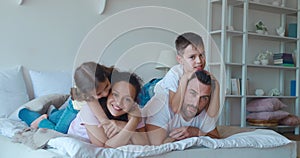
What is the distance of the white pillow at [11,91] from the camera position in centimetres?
264

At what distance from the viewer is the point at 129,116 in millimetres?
1483

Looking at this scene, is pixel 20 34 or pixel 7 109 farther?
pixel 20 34

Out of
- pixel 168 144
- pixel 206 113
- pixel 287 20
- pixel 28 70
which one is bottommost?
pixel 168 144

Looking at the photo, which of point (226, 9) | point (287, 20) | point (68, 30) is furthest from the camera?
point (287, 20)

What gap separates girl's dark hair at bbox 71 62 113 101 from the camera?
4.79ft

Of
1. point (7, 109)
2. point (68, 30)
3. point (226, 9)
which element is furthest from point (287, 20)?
point (7, 109)

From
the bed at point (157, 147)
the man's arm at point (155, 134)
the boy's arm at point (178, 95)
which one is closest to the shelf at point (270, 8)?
the bed at point (157, 147)

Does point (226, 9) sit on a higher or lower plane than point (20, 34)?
higher

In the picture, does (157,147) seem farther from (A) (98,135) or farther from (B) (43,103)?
(B) (43,103)

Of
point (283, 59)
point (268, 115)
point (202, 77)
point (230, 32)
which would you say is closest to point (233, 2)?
point (230, 32)

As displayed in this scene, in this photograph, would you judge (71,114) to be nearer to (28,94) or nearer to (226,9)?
(28,94)

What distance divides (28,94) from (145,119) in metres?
1.72

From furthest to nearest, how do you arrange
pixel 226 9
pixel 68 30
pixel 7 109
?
pixel 226 9 < pixel 68 30 < pixel 7 109

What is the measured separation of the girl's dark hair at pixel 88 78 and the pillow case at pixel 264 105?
287 centimetres
